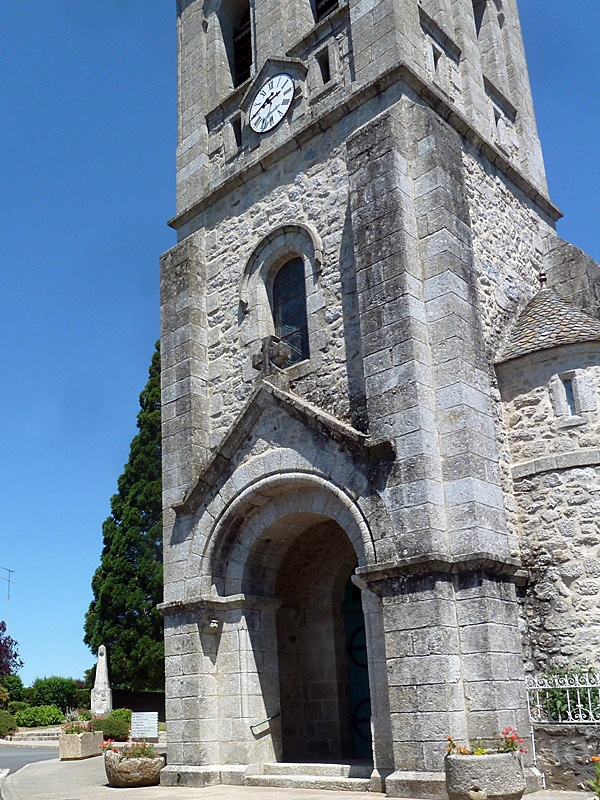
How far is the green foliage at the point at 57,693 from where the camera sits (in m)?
36.4

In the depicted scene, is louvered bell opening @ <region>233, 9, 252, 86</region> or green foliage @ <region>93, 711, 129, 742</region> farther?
green foliage @ <region>93, 711, 129, 742</region>

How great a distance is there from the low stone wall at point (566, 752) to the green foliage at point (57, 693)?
30.1 m

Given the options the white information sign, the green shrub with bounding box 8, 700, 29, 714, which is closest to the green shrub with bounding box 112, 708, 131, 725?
the white information sign

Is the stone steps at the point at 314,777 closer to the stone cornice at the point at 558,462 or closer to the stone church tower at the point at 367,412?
the stone church tower at the point at 367,412

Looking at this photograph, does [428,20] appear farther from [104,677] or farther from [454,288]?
[104,677]

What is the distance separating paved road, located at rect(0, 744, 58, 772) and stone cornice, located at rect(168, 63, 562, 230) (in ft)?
39.0

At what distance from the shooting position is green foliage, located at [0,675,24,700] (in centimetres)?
3778

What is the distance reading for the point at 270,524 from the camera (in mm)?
12008

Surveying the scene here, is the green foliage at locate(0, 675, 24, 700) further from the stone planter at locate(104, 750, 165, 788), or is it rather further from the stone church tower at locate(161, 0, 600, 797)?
the stone church tower at locate(161, 0, 600, 797)

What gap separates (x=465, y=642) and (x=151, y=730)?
6.02m

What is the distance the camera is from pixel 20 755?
858 inches

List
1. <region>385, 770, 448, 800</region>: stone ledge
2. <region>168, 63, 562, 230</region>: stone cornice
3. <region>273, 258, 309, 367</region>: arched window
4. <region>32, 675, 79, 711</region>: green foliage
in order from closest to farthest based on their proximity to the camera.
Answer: <region>385, 770, 448, 800</region>: stone ledge → <region>168, 63, 562, 230</region>: stone cornice → <region>273, 258, 309, 367</region>: arched window → <region>32, 675, 79, 711</region>: green foliage

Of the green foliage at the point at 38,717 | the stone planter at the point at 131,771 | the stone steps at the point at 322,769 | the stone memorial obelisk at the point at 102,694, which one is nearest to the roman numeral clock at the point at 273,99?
the stone steps at the point at 322,769

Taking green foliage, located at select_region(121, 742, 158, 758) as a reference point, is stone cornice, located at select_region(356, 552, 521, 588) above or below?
above
